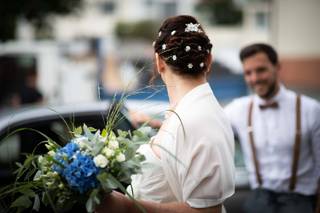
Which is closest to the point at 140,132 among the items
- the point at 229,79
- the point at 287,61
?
the point at 229,79

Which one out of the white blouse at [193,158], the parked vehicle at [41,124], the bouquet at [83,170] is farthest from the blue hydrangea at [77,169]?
the parked vehicle at [41,124]

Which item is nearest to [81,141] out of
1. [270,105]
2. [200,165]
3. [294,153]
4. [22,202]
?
[22,202]

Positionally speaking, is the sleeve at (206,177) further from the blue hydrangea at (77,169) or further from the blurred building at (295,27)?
the blurred building at (295,27)

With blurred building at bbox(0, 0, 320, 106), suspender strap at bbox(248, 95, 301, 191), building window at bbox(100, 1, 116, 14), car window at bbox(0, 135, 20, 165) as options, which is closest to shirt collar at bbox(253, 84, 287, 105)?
suspender strap at bbox(248, 95, 301, 191)

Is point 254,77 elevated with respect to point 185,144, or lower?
lower

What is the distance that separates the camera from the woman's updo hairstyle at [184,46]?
99.8 inches

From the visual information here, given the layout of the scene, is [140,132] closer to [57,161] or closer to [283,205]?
[57,161]

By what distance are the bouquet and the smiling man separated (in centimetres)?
166

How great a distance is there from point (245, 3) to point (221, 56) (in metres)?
33.9

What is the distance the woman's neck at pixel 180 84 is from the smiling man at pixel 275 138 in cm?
149

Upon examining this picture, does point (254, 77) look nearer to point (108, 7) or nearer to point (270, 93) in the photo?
point (270, 93)

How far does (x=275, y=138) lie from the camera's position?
3.95 m

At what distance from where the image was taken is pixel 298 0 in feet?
59.7

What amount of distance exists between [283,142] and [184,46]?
162cm
